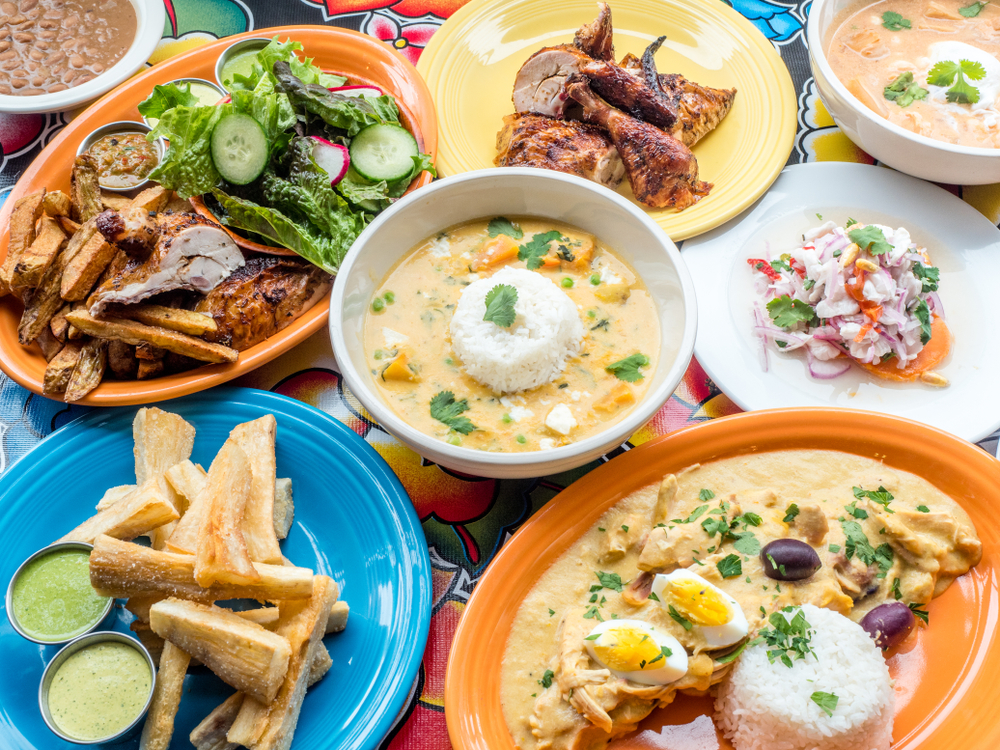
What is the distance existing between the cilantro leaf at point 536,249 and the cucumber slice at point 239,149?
98 centimetres

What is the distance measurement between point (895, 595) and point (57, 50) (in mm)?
3730

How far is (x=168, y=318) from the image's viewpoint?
2.34 m

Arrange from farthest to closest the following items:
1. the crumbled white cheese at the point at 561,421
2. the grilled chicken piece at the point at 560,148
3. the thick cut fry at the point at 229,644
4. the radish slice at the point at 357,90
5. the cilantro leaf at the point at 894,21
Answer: the cilantro leaf at the point at 894,21, the radish slice at the point at 357,90, the grilled chicken piece at the point at 560,148, the crumbled white cheese at the point at 561,421, the thick cut fry at the point at 229,644

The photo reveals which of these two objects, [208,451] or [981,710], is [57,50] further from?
[981,710]

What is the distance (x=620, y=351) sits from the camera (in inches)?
95.1

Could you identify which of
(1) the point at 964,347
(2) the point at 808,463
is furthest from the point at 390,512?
(1) the point at 964,347

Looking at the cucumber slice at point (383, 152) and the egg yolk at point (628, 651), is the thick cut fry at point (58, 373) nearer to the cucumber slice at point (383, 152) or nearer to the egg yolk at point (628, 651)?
the cucumber slice at point (383, 152)

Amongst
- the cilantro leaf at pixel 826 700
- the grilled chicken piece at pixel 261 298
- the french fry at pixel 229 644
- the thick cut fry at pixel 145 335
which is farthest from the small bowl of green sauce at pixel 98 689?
the cilantro leaf at pixel 826 700

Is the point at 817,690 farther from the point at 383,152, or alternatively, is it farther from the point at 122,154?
the point at 122,154

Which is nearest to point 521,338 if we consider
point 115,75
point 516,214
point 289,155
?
point 516,214

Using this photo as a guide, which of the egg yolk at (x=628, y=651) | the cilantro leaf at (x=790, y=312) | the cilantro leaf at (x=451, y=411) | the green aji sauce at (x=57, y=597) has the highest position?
the cilantro leaf at (x=790, y=312)

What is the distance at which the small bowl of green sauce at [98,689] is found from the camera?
189cm

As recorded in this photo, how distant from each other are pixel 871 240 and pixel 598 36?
133 cm

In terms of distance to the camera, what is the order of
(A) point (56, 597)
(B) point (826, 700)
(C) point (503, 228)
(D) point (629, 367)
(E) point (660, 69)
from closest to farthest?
(B) point (826, 700), (A) point (56, 597), (D) point (629, 367), (C) point (503, 228), (E) point (660, 69)
